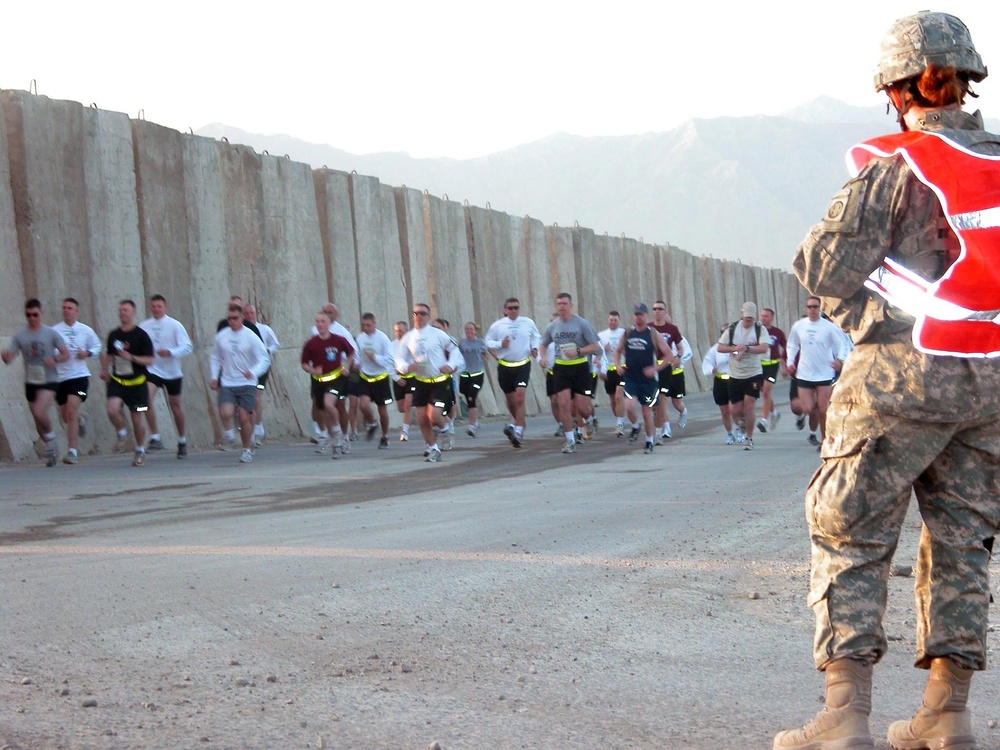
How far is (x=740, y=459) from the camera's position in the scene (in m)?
15.6

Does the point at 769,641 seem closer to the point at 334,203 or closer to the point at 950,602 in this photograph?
the point at 950,602

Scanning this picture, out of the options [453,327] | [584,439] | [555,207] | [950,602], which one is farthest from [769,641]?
[555,207]

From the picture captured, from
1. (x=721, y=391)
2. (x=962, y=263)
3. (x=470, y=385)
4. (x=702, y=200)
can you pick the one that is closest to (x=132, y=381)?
(x=470, y=385)

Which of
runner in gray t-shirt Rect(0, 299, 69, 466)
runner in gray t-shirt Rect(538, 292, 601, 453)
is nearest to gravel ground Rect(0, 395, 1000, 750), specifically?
runner in gray t-shirt Rect(0, 299, 69, 466)

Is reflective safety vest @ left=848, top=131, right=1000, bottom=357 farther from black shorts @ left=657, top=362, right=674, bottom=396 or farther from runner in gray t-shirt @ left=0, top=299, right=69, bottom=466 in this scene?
black shorts @ left=657, top=362, right=674, bottom=396

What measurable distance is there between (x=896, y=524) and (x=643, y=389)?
46.9 feet

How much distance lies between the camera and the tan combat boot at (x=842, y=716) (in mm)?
3598

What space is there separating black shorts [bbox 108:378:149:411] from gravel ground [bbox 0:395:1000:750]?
503 cm

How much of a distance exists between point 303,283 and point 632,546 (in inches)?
650

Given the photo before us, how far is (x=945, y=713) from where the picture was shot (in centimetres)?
372

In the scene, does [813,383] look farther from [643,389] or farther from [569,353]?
[569,353]

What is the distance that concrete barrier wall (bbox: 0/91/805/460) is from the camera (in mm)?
18062

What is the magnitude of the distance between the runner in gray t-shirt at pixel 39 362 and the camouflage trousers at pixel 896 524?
13695 mm

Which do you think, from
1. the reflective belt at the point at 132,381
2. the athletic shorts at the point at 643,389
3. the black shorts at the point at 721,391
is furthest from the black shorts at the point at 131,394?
the black shorts at the point at 721,391
